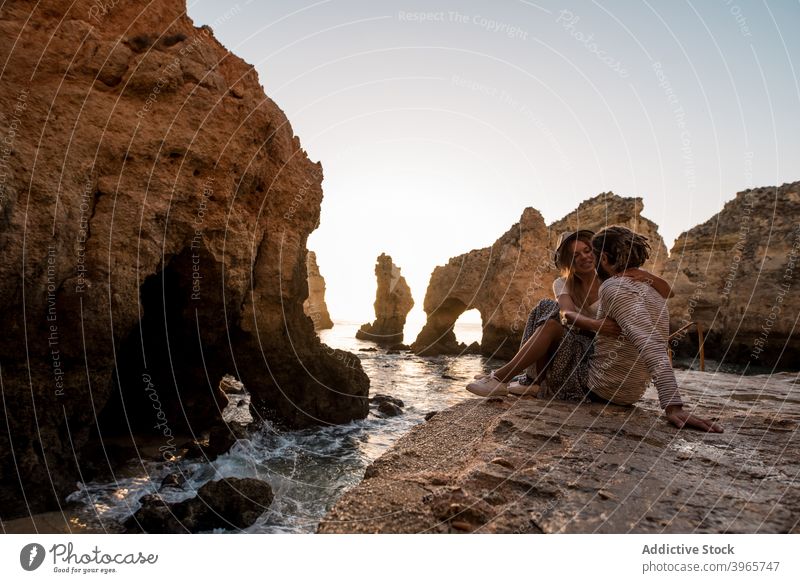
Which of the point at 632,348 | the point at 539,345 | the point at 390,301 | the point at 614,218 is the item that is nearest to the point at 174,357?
the point at 539,345

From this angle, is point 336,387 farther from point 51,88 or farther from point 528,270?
point 528,270

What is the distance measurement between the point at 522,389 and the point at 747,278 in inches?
1003

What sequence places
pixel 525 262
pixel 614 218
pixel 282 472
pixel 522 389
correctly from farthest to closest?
pixel 525 262 < pixel 614 218 < pixel 282 472 < pixel 522 389

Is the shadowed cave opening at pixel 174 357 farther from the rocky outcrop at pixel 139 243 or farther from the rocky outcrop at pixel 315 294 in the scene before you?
the rocky outcrop at pixel 315 294

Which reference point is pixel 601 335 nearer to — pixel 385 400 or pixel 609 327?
pixel 609 327

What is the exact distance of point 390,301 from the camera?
187 ft

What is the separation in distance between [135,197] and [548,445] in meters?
7.34

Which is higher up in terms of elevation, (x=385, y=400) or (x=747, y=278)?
(x=747, y=278)

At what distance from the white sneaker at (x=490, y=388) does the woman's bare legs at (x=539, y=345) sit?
18 centimetres

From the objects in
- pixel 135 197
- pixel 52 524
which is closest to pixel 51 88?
pixel 135 197

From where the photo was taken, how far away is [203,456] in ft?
25.1

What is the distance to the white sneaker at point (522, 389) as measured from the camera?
3527 mm

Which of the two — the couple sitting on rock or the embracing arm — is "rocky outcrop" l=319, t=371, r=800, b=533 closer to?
the embracing arm
